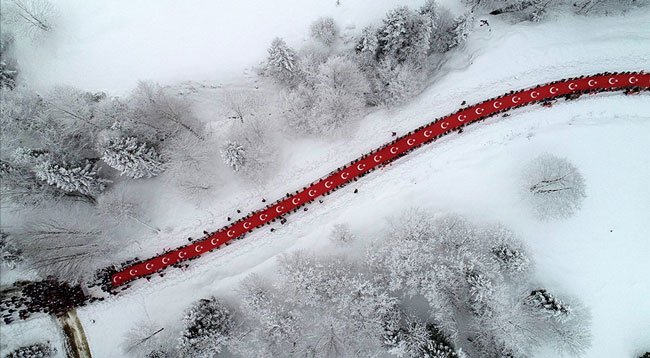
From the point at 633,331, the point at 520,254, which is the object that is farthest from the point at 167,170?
the point at 633,331

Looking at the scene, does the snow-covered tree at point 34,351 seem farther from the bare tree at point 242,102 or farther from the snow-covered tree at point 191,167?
the bare tree at point 242,102

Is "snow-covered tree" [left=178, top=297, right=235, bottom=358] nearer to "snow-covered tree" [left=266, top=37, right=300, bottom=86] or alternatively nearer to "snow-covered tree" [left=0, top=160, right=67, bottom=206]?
"snow-covered tree" [left=0, top=160, right=67, bottom=206]

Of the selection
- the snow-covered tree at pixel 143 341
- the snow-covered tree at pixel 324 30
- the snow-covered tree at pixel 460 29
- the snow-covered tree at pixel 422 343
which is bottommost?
the snow-covered tree at pixel 422 343

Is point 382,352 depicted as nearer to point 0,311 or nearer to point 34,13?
point 0,311

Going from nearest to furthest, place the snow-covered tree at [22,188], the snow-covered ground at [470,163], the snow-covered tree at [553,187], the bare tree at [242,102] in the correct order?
the snow-covered tree at [553,187] → the snow-covered ground at [470,163] → the snow-covered tree at [22,188] → the bare tree at [242,102]

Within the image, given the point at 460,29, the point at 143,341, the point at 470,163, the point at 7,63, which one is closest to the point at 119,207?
the point at 143,341

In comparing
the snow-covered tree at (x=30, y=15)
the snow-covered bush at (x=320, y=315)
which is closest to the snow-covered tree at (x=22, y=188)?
the snow-covered tree at (x=30, y=15)
